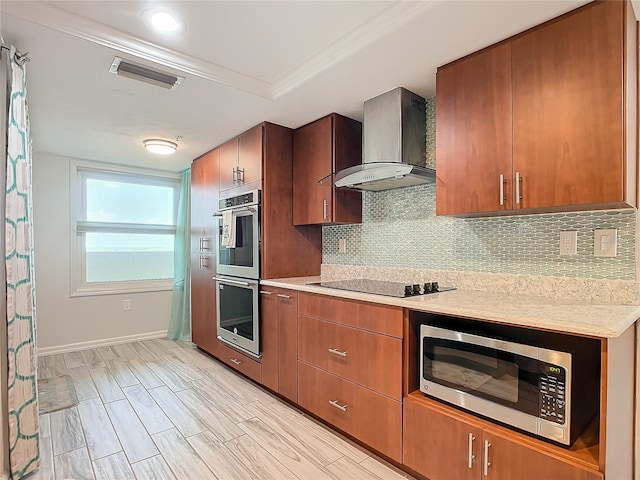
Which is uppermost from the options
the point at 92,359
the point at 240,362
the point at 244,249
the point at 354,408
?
the point at 244,249

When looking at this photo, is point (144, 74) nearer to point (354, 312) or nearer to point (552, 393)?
point (354, 312)

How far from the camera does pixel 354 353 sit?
1.98 m

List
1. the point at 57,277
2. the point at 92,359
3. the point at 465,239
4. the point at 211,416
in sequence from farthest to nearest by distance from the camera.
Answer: the point at 57,277 < the point at 92,359 < the point at 211,416 < the point at 465,239

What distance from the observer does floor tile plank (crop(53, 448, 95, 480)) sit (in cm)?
176

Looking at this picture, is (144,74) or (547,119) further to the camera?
(144,74)

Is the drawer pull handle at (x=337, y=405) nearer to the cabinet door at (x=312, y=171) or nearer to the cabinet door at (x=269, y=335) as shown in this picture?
the cabinet door at (x=269, y=335)

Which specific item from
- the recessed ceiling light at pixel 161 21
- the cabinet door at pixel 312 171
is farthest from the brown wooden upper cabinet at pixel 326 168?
the recessed ceiling light at pixel 161 21

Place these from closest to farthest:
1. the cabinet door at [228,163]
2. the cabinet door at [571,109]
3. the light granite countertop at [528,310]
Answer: the light granite countertop at [528,310]
the cabinet door at [571,109]
the cabinet door at [228,163]

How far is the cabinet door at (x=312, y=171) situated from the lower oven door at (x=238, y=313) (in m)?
0.72

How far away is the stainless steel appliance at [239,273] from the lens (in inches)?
111

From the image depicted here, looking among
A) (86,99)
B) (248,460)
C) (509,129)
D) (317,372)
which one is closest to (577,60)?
(509,129)

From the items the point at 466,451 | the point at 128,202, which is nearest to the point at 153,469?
the point at 466,451

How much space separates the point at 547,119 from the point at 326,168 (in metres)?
1.49

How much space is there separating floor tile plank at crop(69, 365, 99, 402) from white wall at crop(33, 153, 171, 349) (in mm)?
789
